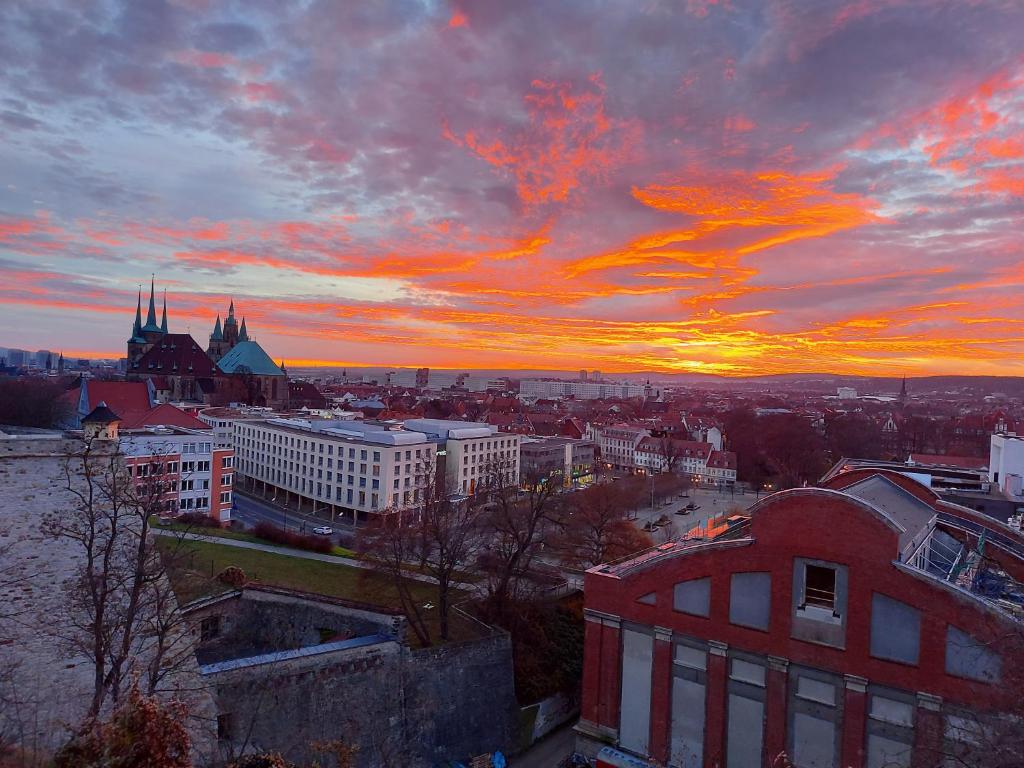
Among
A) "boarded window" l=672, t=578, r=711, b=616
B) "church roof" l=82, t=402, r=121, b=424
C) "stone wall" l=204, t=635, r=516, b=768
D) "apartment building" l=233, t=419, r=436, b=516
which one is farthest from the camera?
"apartment building" l=233, t=419, r=436, b=516

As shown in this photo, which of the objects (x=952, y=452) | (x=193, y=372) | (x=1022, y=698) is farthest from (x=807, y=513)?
(x=193, y=372)

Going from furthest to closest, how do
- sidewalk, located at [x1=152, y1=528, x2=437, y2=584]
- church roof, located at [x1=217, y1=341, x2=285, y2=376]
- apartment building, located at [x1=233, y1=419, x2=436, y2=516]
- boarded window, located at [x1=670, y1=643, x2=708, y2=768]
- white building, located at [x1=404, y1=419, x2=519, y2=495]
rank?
church roof, located at [x1=217, y1=341, x2=285, y2=376]
white building, located at [x1=404, y1=419, x2=519, y2=495]
apartment building, located at [x1=233, y1=419, x2=436, y2=516]
sidewalk, located at [x1=152, y1=528, x2=437, y2=584]
boarded window, located at [x1=670, y1=643, x2=708, y2=768]

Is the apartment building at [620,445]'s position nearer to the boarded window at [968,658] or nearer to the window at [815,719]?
the window at [815,719]

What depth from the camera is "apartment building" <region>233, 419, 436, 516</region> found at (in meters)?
56.0

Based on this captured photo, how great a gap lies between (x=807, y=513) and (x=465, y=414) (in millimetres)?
110130

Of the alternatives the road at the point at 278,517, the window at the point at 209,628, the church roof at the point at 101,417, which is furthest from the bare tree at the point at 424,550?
the church roof at the point at 101,417

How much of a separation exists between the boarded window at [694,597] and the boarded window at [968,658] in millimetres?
5463

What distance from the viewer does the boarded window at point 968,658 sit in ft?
45.1

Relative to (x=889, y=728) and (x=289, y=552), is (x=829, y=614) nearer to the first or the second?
(x=889, y=728)

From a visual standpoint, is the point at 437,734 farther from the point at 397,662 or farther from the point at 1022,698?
the point at 1022,698

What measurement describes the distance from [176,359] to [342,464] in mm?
63665

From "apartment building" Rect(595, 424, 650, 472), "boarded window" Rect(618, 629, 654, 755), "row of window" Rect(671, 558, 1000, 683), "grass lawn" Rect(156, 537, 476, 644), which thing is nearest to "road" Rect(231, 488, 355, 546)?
"grass lawn" Rect(156, 537, 476, 644)

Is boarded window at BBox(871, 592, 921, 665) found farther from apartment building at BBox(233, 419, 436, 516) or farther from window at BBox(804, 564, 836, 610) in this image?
apartment building at BBox(233, 419, 436, 516)

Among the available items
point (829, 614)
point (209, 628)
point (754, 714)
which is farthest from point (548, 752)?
point (209, 628)
